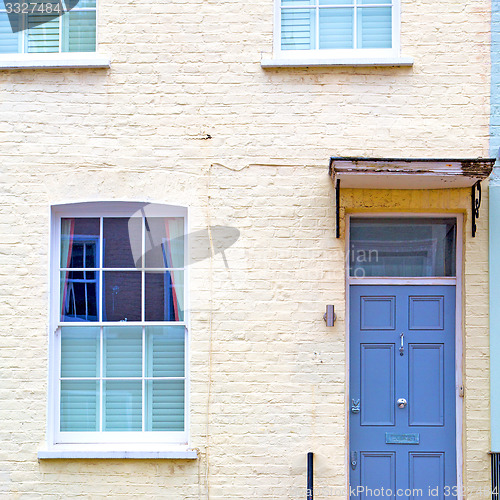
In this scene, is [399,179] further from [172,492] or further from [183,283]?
[172,492]

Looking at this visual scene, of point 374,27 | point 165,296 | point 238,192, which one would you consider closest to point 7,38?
point 238,192

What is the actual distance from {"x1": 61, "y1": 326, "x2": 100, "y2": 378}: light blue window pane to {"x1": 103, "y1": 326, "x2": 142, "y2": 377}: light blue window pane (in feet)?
0.31

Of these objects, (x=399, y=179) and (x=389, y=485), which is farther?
(x=389, y=485)

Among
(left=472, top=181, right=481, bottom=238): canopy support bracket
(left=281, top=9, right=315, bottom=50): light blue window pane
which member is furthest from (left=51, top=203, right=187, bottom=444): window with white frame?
(left=472, top=181, right=481, bottom=238): canopy support bracket

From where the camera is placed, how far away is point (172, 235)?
5797 mm

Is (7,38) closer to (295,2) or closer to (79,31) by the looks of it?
(79,31)

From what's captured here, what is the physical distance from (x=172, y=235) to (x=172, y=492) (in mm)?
2242

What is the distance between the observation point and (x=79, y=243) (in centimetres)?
582

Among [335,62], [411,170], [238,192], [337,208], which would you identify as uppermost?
[335,62]

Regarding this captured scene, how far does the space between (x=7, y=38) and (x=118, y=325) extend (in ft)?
9.42

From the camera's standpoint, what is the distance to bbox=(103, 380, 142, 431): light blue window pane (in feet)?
18.8

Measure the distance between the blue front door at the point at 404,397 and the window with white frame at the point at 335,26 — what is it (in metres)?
2.28

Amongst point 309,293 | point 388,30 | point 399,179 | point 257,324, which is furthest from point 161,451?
point 388,30

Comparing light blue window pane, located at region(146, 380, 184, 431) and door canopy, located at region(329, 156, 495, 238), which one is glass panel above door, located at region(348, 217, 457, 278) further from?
light blue window pane, located at region(146, 380, 184, 431)
